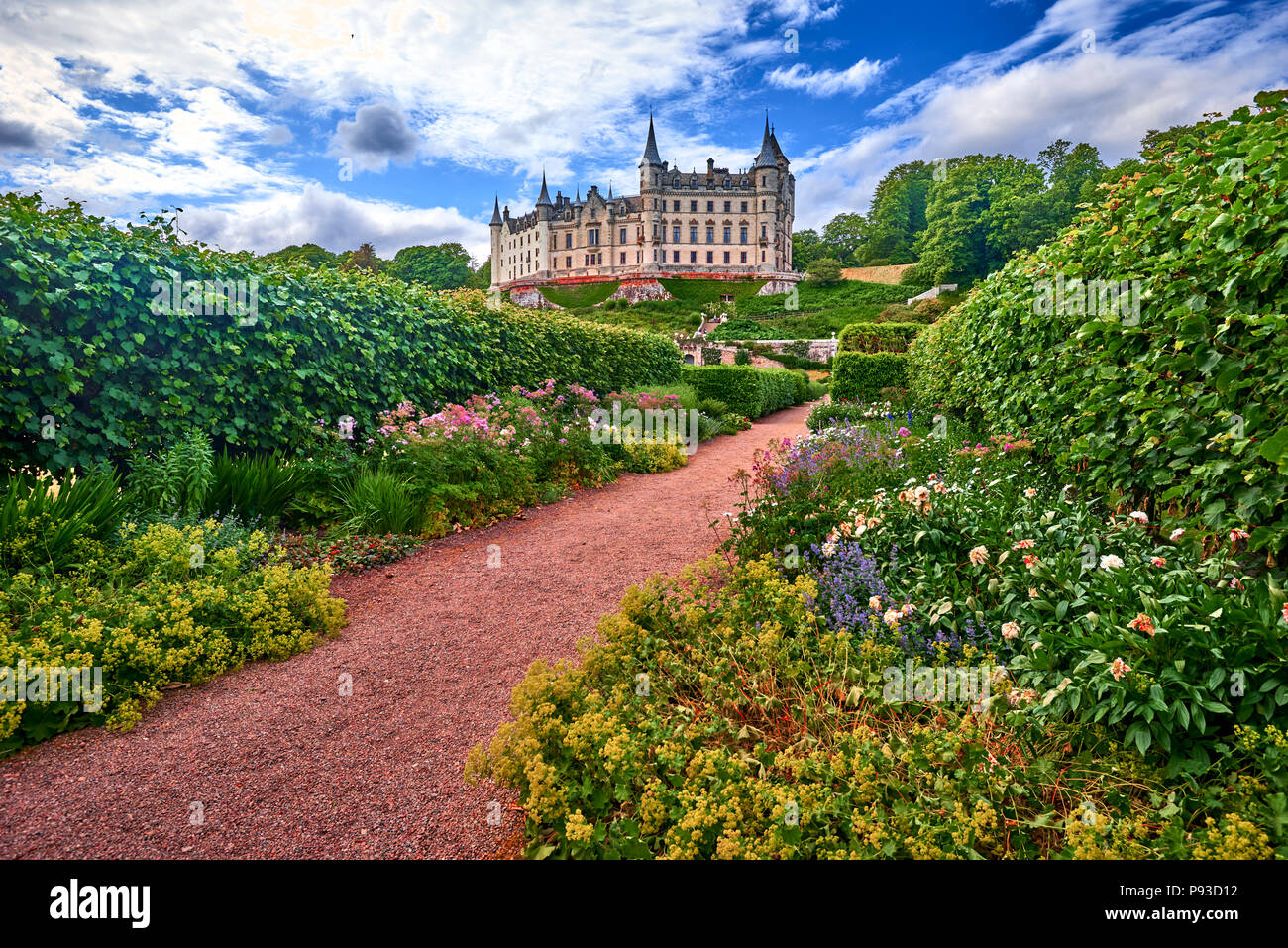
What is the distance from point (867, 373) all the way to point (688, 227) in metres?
69.4

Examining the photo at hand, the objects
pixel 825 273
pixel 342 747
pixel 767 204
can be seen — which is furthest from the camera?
pixel 767 204

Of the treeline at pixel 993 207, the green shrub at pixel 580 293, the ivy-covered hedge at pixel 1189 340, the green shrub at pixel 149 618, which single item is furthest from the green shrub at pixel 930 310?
the green shrub at pixel 580 293

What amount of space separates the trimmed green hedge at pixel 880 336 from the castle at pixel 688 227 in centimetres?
5499

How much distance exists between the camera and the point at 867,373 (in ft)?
56.0

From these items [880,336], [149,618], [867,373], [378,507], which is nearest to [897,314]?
[880,336]

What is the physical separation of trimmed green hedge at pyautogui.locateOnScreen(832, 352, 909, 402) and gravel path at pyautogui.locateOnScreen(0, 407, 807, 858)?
42.6 feet

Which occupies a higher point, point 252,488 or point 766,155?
point 766,155

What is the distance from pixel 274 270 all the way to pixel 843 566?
688cm

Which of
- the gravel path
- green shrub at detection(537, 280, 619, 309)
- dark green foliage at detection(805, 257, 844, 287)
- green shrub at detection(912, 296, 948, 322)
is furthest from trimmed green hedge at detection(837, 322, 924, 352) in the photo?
green shrub at detection(537, 280, 619, 309)

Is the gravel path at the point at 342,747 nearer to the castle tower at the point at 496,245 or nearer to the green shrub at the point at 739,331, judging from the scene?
the green shrub at the point at 739,331

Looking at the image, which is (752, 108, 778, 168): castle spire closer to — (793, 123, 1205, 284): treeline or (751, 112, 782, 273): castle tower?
(751, 112, 782, 273): castle tower

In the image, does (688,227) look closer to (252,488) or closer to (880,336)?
(880,336)

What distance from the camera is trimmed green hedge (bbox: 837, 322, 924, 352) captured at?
22266 mm
